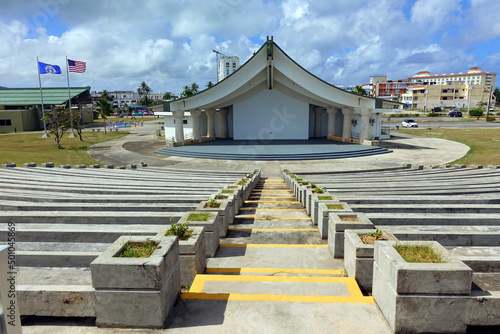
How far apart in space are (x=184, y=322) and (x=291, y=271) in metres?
2.04

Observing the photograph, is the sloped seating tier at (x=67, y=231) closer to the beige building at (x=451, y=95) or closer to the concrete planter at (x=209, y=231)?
the concrete planter at (x=209, y=231)

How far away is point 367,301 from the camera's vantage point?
147 inches

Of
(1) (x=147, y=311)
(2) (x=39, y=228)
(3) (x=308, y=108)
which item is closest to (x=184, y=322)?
(1) (x=147, y=311)

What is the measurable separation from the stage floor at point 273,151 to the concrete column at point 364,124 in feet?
5.91

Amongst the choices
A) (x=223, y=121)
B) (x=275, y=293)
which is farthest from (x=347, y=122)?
(x=275, y=293)

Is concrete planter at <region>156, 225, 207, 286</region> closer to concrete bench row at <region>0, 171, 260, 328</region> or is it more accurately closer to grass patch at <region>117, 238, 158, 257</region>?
concrete bench row at <region>0, 171, 260, 328</region>

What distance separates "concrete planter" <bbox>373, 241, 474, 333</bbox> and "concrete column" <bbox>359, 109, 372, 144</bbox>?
28239 mm

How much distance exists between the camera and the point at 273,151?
2736 cm

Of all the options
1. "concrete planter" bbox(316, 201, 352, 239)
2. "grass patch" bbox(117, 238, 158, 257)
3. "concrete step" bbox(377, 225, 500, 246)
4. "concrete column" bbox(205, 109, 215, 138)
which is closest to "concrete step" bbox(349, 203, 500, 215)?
"concrete planter" bbox(316, 201, 352, 239)

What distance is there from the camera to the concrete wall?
33.3 m

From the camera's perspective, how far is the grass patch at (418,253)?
3.39 metres

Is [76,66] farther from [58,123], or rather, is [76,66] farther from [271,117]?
[271,117]

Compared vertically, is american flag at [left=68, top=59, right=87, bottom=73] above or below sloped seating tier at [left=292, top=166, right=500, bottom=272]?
above

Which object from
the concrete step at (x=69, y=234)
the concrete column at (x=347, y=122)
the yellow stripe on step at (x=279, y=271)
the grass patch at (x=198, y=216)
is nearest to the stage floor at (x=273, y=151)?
the concrete column at (x=347, y=122)
